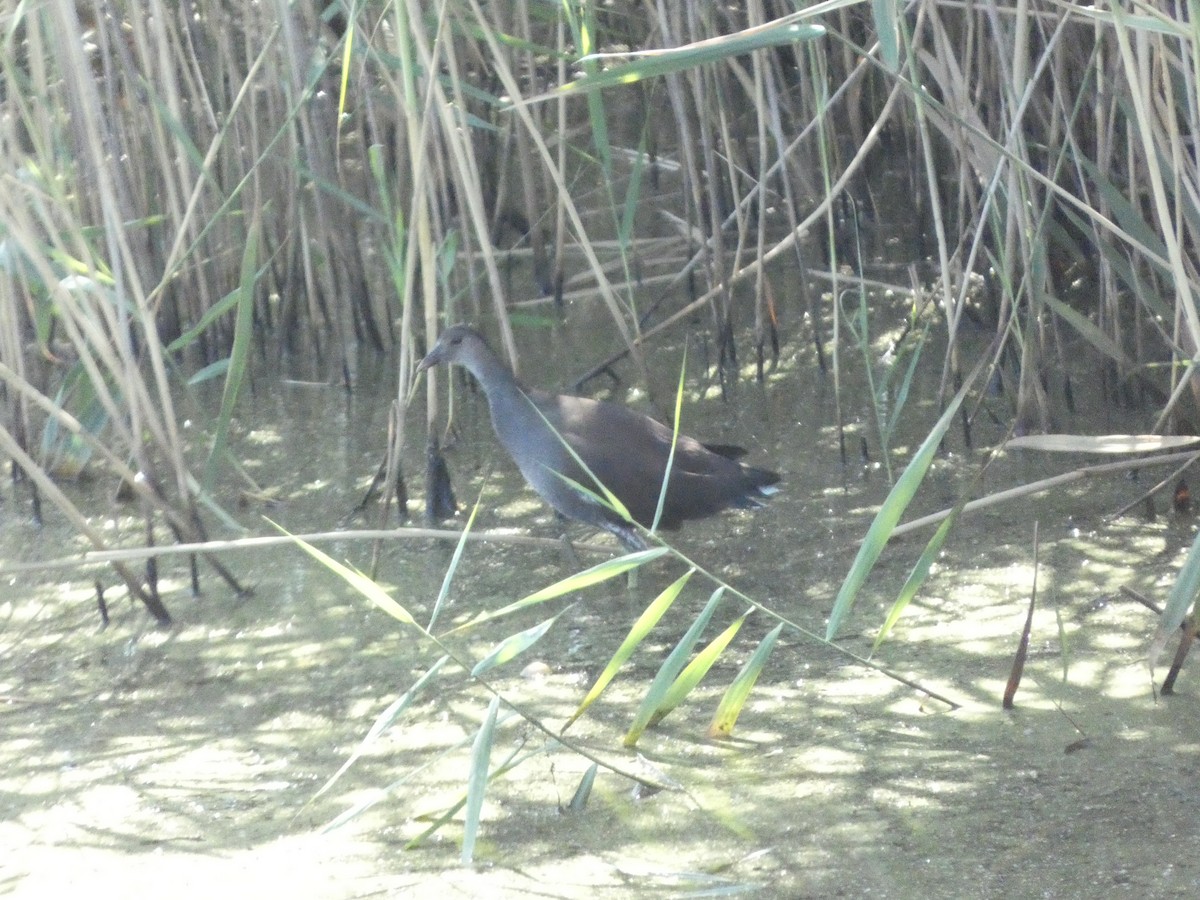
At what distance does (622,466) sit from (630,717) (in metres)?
0.82

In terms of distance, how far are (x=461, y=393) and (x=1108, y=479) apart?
5.81 ft

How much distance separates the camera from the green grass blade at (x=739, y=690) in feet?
6.82

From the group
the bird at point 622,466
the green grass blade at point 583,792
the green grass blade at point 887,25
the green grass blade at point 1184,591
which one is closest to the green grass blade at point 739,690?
the green grass blade at point 583,792

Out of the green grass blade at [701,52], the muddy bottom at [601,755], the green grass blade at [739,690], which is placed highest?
the green grass blade at [701,52]

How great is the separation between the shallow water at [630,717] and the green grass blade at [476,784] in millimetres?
150

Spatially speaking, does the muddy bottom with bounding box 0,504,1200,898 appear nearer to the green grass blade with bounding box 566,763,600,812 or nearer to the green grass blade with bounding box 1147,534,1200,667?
the green grass blade with bounding box 566,763,600,812

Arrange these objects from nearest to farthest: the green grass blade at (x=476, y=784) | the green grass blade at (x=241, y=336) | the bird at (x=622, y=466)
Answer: the green grass blade at (x=476, y=784) < the green grass blade at (x=241, y=336) < the bird at (x=622, y=466)

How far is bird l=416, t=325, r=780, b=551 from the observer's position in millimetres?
3148

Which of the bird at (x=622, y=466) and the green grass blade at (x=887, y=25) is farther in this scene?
the bird at (x=622, y=466)

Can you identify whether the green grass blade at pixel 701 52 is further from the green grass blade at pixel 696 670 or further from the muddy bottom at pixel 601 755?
the muddy bottom at pixel 601 755

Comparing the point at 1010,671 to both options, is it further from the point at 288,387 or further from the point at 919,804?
the point at 288,387

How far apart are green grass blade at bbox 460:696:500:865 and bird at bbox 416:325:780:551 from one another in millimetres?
1156

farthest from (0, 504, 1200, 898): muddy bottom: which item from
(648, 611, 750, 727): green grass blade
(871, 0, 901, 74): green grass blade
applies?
(871, 0, 901, 74): green grass blade

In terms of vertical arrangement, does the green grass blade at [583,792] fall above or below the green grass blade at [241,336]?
below
